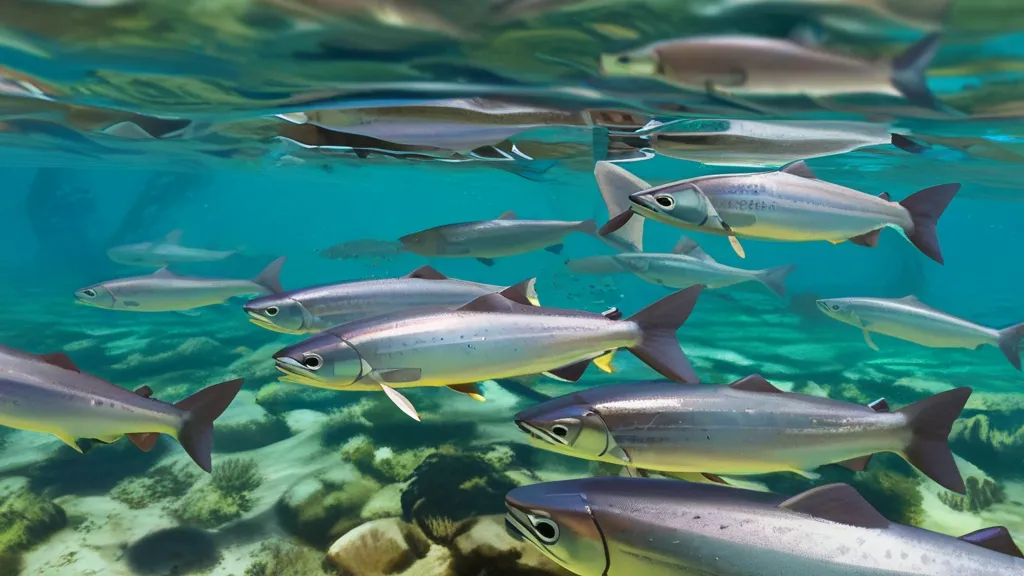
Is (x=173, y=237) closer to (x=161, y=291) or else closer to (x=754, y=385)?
(x=161, y=291)

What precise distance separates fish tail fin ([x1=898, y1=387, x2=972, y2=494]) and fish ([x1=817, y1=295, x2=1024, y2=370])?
448cm

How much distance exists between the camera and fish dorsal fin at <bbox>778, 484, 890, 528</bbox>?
2508 millimetres

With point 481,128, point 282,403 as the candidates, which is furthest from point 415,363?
point 481,128

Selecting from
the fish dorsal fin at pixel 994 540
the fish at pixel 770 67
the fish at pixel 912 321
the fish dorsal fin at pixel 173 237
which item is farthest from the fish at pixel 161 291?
the fish dorsal fin at pixel 173 237

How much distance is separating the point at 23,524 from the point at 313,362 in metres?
4.88

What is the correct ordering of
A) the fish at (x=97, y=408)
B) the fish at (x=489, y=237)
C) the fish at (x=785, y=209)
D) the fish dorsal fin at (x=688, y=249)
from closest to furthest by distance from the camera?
the fish at (x=97, y=408)
the fish at (x=785, y=209)
the fish at (x=489, y=237)
the fish dorsal fin at (x=688, y=249)

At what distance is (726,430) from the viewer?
10.8 feet

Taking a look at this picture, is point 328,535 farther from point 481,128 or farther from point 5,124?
point 5,124

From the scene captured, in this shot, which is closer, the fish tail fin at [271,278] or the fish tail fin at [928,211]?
the fish tail fin at [928,211]

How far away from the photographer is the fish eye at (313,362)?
3.53m

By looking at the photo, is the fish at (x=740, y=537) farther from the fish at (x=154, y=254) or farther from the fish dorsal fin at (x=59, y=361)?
the fish at (x=154, y=254)

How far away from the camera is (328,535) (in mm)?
5879

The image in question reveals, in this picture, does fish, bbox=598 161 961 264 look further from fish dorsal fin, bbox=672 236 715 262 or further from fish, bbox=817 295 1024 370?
fish dorsal fin, bbox=672 236 715 262

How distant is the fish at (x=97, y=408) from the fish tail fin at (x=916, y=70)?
25.6 feet
